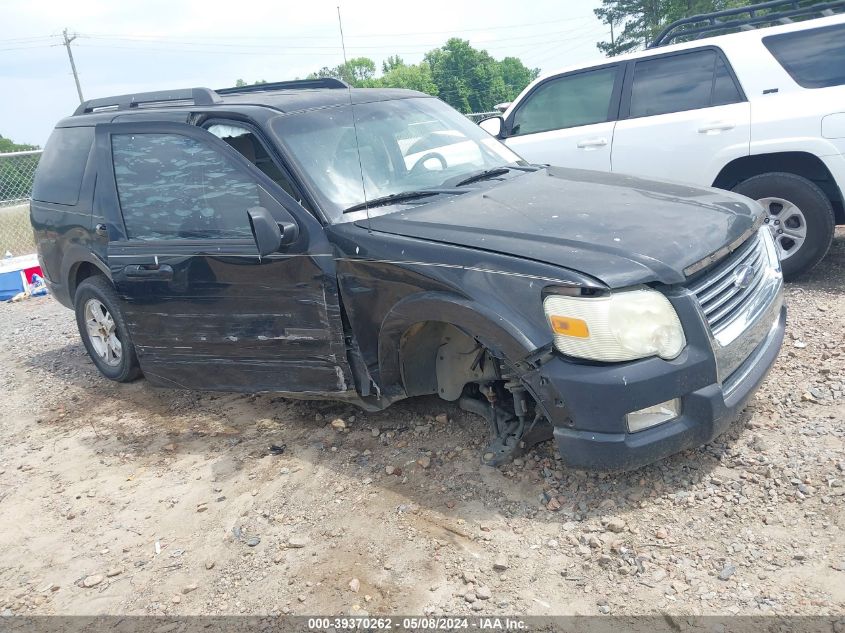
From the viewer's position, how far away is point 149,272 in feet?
14.2

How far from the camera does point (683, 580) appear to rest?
8.68 ft

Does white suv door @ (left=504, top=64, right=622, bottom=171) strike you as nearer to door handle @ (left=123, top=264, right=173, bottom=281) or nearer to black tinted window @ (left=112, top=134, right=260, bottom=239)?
black tinted window @ (left=112, top=134, right=260, bottom=239)

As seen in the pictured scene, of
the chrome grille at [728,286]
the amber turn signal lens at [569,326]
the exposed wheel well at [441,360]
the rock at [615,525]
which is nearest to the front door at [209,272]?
the exposed wheel well at [441,360]

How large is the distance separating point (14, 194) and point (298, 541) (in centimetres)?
1021

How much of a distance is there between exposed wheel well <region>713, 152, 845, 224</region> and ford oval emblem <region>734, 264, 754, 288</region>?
268 centimetres

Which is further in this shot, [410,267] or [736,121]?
[736,121]

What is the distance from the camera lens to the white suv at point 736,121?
5.46m

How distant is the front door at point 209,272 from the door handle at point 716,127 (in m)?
3.77

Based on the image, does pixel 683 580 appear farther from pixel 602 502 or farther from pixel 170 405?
pixel 170 405

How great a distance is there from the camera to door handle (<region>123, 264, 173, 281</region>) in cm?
424

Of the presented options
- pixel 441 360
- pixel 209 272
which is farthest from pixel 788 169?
pixel 209 272

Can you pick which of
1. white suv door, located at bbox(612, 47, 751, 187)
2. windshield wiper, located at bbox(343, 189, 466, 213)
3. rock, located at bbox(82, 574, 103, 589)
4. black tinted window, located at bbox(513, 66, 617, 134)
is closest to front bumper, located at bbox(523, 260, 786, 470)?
windshield wiper, located at bbox(343, 189, 466, 213)

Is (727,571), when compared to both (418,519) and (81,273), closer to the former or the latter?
(418,519)

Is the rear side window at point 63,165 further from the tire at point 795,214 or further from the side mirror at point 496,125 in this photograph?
the tire at point 795,214
